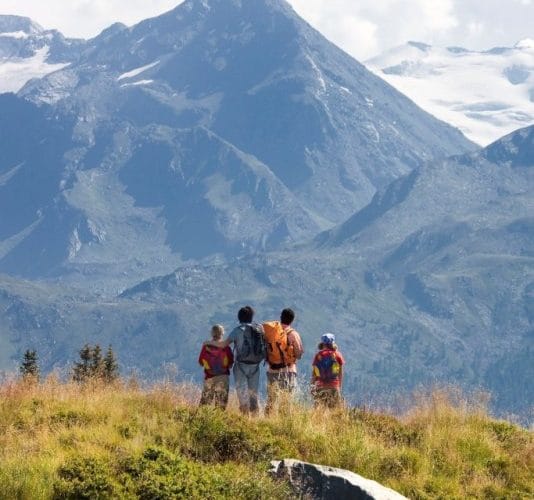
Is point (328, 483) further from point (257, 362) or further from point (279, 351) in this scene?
point (279, 351)

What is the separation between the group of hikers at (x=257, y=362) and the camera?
1822 centimetres

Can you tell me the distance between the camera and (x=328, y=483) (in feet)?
41.3

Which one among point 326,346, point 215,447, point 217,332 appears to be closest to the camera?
point 215,447

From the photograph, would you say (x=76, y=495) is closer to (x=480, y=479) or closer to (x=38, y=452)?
(x=38, y=452)

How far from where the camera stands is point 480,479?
14.3 metres

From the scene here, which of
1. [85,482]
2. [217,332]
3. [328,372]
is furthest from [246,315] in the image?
[85,482]

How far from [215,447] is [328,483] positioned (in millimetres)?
2226

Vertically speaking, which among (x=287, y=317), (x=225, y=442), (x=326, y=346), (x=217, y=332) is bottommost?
(x=225, y=442)

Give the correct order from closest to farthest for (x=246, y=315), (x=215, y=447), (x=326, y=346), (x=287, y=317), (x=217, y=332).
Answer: (x=215, y=447) < (x=217, y=332) < (x=246, y=315) < (x=287, y=317) < (x=326, y=346)

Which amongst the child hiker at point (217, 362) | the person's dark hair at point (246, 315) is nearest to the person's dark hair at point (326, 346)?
the person's dark hair at point (246, 315)

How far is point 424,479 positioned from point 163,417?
424 centimetres

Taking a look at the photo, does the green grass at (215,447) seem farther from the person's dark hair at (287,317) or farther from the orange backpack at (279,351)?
the person's dark hair at (287,317)

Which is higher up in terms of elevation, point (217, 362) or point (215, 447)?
point (217, 362)

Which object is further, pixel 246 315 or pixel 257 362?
pixel 246 315
